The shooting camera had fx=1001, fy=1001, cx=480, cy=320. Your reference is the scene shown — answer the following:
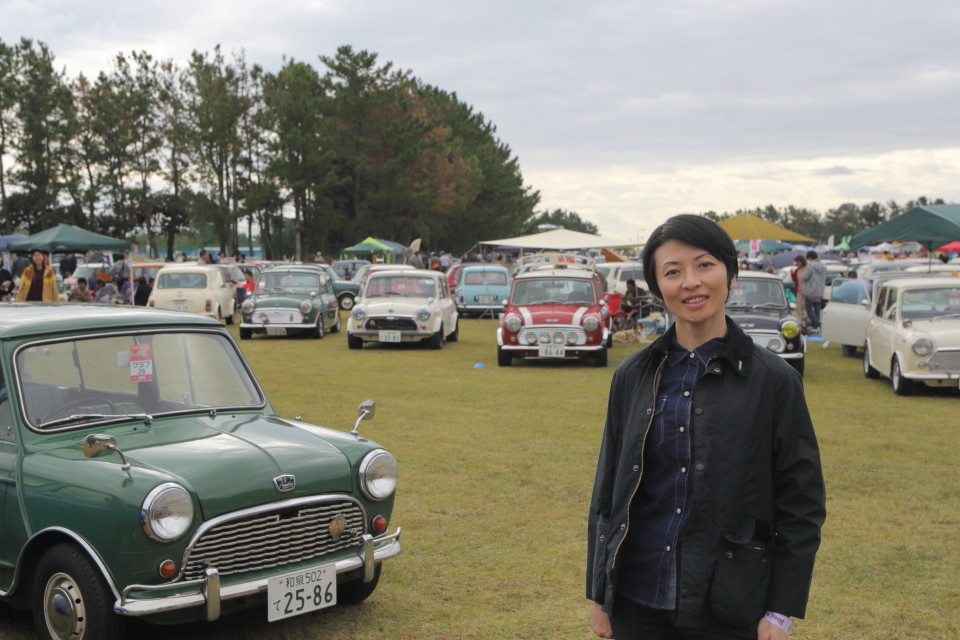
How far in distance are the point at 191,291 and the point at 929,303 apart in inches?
644

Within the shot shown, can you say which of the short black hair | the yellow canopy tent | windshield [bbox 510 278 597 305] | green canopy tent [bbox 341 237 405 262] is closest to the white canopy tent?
the yellow canopy tent

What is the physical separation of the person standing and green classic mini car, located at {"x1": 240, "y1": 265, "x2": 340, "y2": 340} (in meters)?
10.7

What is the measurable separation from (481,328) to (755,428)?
78.7ft

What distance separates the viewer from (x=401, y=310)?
19891 millimetres

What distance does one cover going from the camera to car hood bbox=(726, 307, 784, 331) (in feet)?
49.8

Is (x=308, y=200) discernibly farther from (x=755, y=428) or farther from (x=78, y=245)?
(x=755, y=428)

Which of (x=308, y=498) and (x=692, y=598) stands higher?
(x=692, y=598)

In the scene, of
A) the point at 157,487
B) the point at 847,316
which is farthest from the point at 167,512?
the point at 847,316

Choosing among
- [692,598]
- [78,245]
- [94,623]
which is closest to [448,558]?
[94,623]

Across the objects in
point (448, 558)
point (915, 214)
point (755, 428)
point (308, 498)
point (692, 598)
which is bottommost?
point (448, 558)

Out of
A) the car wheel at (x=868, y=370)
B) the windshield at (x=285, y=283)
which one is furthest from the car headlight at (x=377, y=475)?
the windshield at (x=285, y=283)

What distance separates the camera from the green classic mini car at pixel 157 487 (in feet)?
13.9

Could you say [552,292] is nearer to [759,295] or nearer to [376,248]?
[759,295]

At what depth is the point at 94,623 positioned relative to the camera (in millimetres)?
4246
